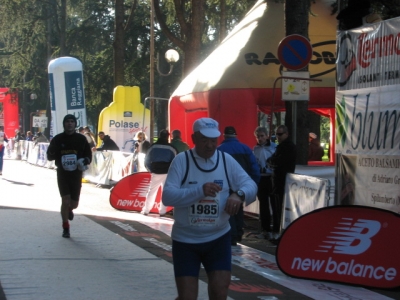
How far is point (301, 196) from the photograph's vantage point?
1098 cm

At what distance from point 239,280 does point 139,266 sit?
1326 mm

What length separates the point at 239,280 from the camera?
857cm

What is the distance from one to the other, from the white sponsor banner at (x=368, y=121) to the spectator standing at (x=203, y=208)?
371cm

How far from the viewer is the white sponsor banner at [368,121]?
885 centimetres

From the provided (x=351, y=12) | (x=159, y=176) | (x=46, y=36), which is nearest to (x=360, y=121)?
(x=351, y=12)

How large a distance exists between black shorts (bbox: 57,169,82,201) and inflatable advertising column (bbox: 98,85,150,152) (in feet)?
64.2

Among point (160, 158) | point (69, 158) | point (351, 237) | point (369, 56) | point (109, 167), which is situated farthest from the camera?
point (109, 167)

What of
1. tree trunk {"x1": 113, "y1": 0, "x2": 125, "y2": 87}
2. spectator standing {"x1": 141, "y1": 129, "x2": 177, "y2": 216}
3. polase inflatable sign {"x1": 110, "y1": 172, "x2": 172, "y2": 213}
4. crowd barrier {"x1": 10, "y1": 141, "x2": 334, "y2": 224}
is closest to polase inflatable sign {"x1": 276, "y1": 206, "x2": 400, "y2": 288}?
crowd barrier {"x1": 10, "y1": 141, "x2": 334, "y2": 224}

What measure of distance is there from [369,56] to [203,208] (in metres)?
4.61

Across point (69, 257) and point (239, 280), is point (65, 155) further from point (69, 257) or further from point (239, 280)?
point (239, 280)

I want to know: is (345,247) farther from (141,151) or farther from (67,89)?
(67,89)

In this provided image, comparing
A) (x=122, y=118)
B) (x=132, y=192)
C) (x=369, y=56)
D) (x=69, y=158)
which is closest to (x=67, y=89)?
Result: (x=122, y=118)

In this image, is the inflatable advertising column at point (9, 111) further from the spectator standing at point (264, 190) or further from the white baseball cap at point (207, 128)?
the white baseball cap at point (207, 128)

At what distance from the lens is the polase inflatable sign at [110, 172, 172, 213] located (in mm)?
15812
